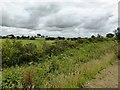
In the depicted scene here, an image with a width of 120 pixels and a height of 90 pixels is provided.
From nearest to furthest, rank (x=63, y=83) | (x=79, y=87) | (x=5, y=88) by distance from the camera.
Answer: (x=5, y=88) < (x=63, y=83) < (x=79, y=87)

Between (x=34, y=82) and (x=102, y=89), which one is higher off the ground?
(x=34, y=82)

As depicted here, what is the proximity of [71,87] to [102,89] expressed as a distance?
1.62m

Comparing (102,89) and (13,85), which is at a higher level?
(13,85)

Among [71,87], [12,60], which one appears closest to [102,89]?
[71,87]

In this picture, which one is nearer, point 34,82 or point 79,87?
point 34,82

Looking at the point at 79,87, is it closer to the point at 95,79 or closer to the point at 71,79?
the point at 71,79

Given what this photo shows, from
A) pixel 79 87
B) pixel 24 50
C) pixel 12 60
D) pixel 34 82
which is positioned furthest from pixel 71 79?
pixel 24 50

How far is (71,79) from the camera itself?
916 cm

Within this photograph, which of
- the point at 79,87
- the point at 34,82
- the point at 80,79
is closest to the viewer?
the point at 34,82

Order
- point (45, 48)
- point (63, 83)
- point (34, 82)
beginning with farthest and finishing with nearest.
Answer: point (45, 48) < point (63, 83) < point (34, 82)

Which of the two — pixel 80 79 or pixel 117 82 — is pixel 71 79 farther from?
pixel 117 82

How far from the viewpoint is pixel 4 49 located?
71.3 feet

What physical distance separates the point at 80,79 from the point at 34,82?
2.91 m

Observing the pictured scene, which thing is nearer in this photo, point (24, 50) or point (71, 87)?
point (71, 87)
